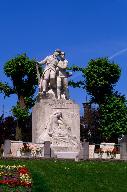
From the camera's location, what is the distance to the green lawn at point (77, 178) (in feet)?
→ 68.0

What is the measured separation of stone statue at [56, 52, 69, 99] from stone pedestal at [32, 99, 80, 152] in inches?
39.7

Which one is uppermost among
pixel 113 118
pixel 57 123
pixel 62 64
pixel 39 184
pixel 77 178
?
pixel 62 64

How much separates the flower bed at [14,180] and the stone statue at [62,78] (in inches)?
708

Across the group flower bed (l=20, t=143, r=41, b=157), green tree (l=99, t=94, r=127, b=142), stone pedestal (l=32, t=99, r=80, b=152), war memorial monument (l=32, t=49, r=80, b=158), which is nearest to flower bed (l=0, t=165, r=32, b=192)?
flower bed (l=20, t=143, r=41, b=157)

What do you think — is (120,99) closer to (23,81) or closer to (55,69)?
(23,81)

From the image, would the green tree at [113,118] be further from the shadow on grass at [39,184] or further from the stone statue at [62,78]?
the shadow on grass at [39,184]

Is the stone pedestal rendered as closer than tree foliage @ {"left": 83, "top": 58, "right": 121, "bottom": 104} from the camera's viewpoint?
Yes

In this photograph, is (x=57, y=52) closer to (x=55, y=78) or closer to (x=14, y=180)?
(x=55, y=78)

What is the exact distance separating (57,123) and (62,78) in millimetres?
3573

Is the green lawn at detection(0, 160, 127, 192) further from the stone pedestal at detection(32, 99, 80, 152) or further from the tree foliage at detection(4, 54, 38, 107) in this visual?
the tree foliage at detection(4, 54, 38, 107)

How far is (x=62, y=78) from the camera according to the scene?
4072 centimetres

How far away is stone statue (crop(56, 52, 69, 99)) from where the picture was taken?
40281 millimetres

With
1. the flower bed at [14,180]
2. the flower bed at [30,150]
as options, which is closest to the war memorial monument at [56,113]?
the flower bed at [30,150]

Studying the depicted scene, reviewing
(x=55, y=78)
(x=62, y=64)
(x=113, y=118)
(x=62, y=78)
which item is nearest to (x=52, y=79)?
(x=55, y=78)
